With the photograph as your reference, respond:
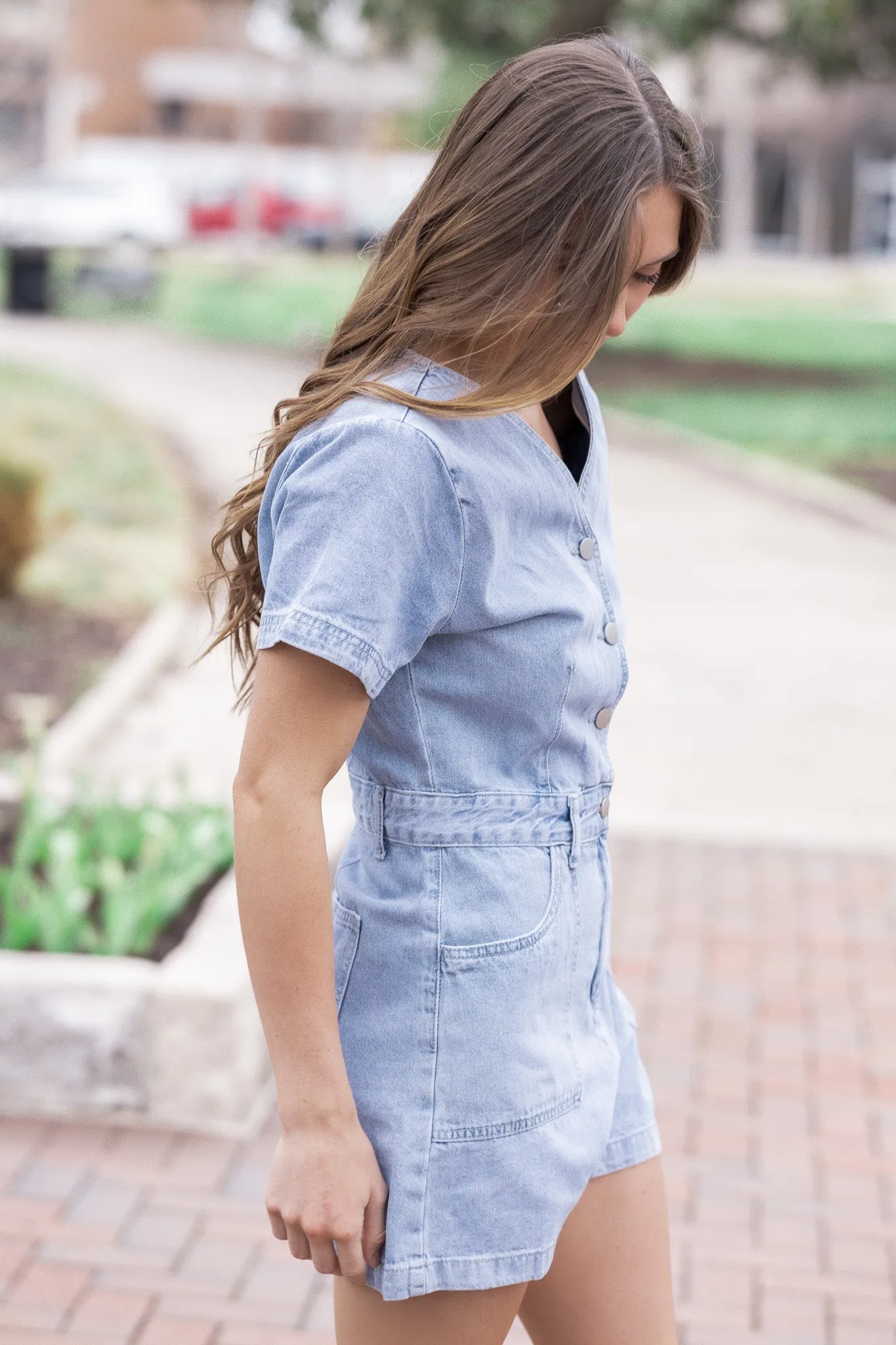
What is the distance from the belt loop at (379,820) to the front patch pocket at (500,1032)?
11 centimetres

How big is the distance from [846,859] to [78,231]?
24.4 metres

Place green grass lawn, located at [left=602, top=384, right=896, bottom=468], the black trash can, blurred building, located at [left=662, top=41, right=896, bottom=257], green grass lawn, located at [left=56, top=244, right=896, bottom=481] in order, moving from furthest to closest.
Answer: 1. blurred building, located at [left=662, top=41, right=896, bottom=257]
2. the black trash can
3. green grass lawn, located at [left=56, top=244, right=896, bottom=481]
4. green grass lawn, located at [left=602, top=384, right=896, bottom=468]

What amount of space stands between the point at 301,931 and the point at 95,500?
31.5 feet

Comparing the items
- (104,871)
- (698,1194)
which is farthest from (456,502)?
(104,871)

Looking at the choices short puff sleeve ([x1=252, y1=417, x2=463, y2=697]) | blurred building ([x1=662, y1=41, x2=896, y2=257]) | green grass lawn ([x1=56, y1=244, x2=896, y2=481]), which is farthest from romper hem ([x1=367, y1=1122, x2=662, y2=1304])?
blurred building ([x1=662, y1=41, x2=896, y2=257])

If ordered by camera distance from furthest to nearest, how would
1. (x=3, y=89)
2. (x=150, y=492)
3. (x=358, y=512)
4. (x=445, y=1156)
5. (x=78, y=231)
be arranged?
(x=78, y=231)
(x=3, y=89)
(x=150, y=492)
(x=445, y=1156)
(x=358, y=512)

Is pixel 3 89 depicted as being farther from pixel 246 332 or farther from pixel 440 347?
pixel 440 347

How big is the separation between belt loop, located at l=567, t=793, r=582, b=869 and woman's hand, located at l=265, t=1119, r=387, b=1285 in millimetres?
318

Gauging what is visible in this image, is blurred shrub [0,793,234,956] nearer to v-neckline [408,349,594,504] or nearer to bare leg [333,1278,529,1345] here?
bare leg [333,1278,529,1345]

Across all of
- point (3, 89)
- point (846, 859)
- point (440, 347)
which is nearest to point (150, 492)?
point (3, 89)

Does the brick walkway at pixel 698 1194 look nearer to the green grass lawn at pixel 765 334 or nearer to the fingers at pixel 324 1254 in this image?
the fingers at pixel 324 1254

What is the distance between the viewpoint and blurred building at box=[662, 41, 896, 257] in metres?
45.1

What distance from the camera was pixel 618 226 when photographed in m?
1.43

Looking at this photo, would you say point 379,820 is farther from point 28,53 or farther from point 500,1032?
point 28,53
